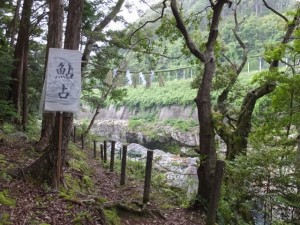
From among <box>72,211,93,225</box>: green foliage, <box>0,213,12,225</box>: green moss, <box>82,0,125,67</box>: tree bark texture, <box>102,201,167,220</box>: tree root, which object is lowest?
<box>102,201,167,220</box>: tree root

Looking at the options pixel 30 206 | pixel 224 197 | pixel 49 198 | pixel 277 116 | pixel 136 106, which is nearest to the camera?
pixel 30 206

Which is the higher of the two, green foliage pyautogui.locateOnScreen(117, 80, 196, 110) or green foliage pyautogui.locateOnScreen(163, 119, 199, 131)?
green foliage pyautogui.locateOnScreen(117, 80, 196, 110)

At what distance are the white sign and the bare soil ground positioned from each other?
1.16 m

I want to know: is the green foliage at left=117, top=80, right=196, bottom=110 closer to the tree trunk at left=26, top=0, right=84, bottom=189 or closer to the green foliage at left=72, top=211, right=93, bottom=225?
the tree trunk at left=26, top=0, right=84, bottom=189

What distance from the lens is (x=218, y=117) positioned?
5.91m

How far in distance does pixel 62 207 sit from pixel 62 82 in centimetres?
170

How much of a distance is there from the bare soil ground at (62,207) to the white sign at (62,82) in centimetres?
116

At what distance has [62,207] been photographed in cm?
398

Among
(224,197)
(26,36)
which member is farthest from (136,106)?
(224,197)

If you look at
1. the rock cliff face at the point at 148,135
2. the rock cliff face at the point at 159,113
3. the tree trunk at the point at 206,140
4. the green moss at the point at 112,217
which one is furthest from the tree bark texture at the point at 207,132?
the rock cliff face at the point at 159,113

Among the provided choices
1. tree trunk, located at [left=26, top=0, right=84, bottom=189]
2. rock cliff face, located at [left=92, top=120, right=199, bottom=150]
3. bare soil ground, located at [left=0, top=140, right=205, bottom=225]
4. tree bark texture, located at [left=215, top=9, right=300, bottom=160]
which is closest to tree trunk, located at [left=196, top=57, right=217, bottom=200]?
bare soil ground, located at [left=0, top=140, right=205, bottom=225]

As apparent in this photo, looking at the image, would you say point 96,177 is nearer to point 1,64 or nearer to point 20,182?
point 20,182

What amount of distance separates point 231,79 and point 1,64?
7002 mm

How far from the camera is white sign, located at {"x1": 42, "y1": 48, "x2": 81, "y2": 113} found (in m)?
4.31
